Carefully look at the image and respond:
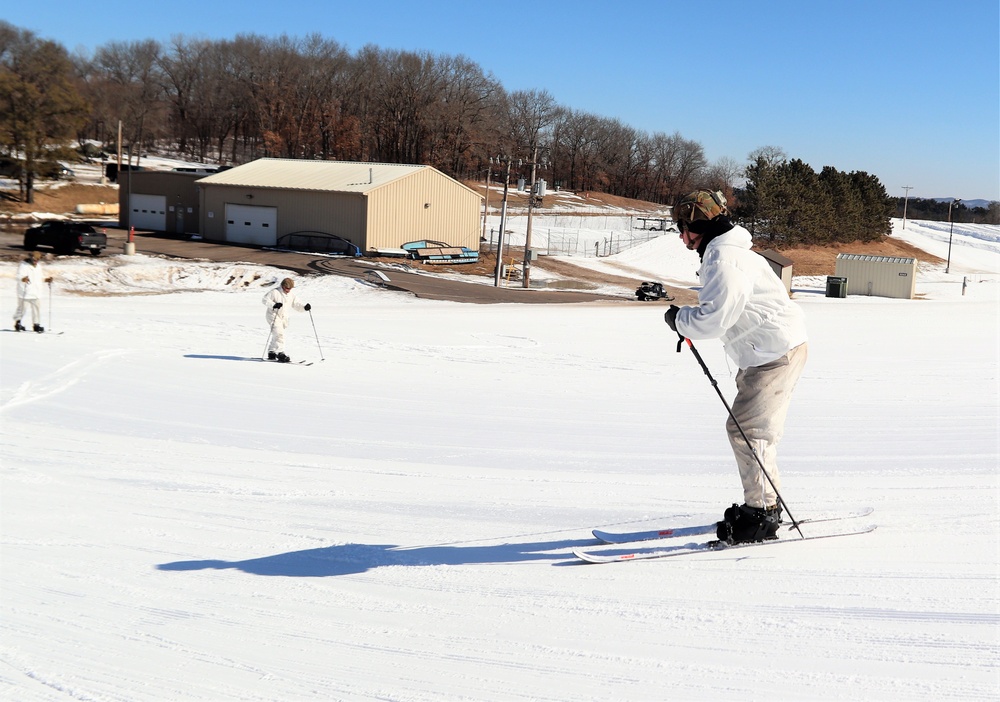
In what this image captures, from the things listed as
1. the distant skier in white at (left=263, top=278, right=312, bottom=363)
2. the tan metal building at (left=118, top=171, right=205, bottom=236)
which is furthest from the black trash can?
the distant skier in white at (left=263, top=278, right=312, bottom=363)

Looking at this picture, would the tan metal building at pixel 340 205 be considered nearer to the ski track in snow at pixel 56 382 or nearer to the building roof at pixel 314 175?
the building roof at pixel 314 175

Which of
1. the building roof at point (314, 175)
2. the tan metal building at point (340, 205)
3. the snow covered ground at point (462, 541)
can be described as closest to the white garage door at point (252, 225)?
the tan metal building at point (340, 205)

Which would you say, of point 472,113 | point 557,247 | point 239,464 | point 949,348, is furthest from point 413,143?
point 239,464

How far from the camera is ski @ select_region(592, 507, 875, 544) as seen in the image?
499cm

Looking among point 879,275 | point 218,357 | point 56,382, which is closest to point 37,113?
point 879,275

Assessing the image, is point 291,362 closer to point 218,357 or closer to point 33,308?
point 218,357

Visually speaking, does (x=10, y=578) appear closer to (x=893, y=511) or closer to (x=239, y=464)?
(x=239, y=464)

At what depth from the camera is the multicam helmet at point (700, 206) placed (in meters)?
4.58

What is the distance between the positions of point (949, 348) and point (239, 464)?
1484 cm

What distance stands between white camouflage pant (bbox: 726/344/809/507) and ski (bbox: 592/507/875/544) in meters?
0.46

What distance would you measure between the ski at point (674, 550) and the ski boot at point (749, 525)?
0.12 ft

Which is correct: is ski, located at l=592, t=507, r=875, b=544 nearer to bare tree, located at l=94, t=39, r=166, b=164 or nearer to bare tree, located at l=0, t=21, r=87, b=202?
bare tree, located at l=0, t=21, r=87, b=202

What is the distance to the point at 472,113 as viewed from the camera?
367 ft

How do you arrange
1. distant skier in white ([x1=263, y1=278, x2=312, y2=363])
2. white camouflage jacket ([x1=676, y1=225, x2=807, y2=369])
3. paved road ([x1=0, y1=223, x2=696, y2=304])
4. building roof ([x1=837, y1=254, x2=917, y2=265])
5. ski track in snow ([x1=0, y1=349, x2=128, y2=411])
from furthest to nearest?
building roof ([x1=837, y1=254, x2=917, y2=265]) < paved road ([x1=0, y1=223, x2=696, y2=304]) < distant skier in white ([x1=263, y1=278, x2=312, y2=363]) < ski track in snow ([x1=0, y1=349, x2=128, y2=411]) < white camouflage jacket ([x1=676, y1=225, x2=807, y2=369])
